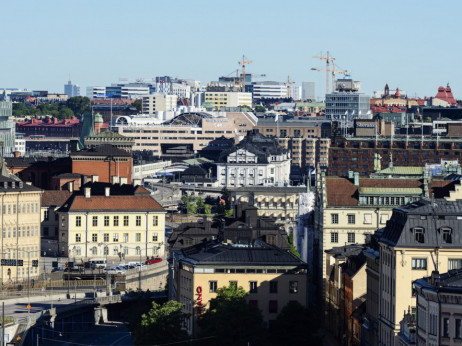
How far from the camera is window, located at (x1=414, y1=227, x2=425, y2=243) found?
9344 centimetres

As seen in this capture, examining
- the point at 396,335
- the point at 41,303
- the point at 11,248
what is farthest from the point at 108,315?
the point at 396,335

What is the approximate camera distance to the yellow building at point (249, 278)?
110m

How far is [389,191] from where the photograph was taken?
128 metres

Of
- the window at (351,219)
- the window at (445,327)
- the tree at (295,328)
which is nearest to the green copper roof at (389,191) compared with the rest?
the window at (351,219)

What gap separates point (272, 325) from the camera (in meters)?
106

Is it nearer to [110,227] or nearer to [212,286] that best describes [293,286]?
[212,286]

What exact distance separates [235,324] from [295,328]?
12.4 feet

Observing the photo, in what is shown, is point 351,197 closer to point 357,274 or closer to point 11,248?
point 357,274

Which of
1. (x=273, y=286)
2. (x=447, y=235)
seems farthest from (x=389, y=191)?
(x=447, y=235)

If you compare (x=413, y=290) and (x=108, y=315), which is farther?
(x=108, y=315)

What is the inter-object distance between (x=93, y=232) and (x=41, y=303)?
32804 millimetres

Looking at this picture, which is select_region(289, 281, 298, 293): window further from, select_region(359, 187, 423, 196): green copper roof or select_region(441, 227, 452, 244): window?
select_region(441, 227, 452, 244): window

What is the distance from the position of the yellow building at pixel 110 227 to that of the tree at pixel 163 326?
60.4 meters

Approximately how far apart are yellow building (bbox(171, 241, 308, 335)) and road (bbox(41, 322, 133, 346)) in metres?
13.3
